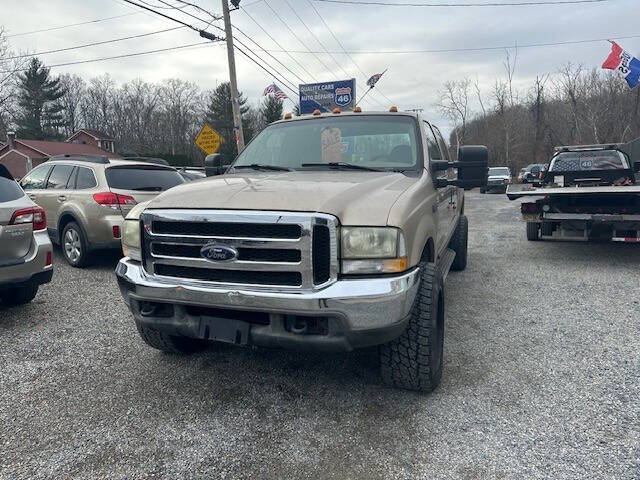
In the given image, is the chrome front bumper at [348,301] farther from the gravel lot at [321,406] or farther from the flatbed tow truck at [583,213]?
the flatbed tow truck at [583,213]

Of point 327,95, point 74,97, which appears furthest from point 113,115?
point 327,95

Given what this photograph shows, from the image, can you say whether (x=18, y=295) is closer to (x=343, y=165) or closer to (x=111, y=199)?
(x=111, y=199)

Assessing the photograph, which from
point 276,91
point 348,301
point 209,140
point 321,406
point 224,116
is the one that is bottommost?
point 321,406

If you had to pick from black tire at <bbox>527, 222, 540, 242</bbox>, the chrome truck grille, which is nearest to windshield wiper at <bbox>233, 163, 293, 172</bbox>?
the chrome truck grille

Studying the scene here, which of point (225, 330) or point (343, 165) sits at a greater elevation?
point (343, 165)

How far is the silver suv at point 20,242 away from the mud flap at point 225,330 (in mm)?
2731

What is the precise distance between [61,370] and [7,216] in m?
1.77

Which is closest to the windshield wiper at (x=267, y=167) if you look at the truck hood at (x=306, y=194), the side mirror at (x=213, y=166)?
the truck hood at (x=306, y=194)

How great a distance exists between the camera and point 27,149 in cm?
4419

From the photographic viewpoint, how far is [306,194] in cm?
270

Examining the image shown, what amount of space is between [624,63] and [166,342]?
22251 millimetres

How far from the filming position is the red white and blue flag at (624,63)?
61.5 ft

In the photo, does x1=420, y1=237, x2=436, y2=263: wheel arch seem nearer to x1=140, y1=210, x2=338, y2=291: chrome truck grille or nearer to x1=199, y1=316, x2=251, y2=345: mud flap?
x1=140, y1=210, x2=338, y2=291: chrome truck grille

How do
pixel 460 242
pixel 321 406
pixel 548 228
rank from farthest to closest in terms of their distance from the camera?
pixel 548 228 → pixel 460 242 → pixel 321 406
